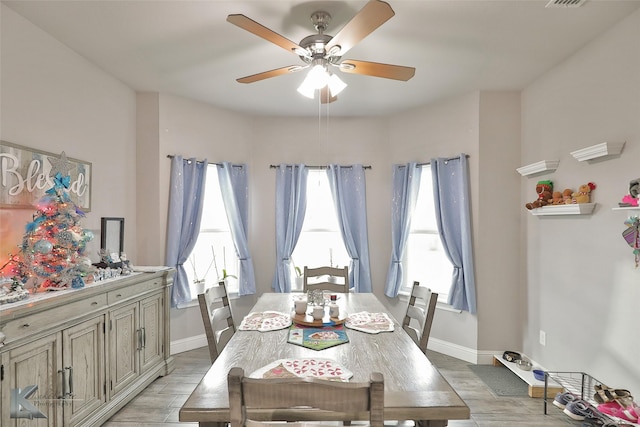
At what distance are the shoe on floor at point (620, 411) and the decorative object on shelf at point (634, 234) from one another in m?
0.86

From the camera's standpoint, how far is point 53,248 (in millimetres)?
2152

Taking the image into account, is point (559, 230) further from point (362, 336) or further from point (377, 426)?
point (377, 426)

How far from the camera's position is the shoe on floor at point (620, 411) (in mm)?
2025

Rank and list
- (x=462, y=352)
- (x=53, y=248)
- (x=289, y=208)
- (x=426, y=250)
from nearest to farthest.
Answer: (x=53, y=248) → (x=462, y=352) → (x=426, y=250) → (x=289, y=208)

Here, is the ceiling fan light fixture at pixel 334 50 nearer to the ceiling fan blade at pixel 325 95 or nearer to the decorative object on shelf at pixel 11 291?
the ceiling fan blade at pixel 325 95

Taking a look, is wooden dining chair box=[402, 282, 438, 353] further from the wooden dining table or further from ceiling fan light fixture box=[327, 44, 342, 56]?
ceiling fan light fixture box=[327, 44, 342, 56]

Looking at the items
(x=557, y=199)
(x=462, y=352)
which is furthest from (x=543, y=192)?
(x=462, y=352)

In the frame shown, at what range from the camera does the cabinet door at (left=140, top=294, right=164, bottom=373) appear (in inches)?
113

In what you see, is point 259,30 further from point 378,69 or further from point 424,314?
point 424,314

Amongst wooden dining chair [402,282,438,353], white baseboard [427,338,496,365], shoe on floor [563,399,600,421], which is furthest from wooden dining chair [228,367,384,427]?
white baseboard [427,338,496,365]

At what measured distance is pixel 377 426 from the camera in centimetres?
94

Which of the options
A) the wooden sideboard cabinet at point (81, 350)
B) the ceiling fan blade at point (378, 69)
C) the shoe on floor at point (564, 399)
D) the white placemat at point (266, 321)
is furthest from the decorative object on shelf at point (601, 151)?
the wooden sideboard cabinet at point (81, 350)

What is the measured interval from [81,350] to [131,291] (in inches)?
22.5

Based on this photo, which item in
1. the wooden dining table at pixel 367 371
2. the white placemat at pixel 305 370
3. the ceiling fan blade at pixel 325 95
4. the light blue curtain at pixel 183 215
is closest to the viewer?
the wooden dining table at pixel 367 371
